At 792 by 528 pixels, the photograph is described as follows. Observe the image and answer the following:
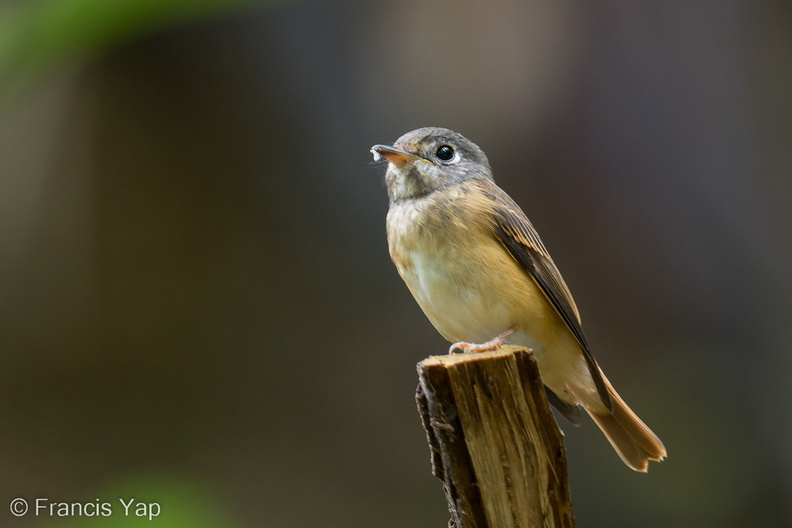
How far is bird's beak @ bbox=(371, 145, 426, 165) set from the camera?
2936 millimetres

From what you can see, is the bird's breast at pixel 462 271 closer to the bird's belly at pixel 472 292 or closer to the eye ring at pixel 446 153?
the bird's belly at pixel 472 292

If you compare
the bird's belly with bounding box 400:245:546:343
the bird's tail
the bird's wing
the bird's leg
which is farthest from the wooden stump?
the bird's tail

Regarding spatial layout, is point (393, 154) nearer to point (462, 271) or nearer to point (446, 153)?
point (446, 153)

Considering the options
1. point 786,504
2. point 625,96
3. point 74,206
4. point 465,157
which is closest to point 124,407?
point 74,206

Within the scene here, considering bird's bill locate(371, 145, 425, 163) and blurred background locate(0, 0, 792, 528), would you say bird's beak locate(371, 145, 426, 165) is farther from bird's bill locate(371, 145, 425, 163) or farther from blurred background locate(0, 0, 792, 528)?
blurred background locate(0, 0, 792, 528)

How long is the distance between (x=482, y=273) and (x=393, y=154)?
62 centimetres

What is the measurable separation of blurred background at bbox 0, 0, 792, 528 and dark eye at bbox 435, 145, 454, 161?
1.89 m

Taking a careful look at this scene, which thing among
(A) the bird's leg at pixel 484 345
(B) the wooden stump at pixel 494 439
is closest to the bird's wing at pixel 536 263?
(A) the bird's leg at pixel 484 345

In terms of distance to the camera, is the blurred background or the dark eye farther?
the blurred background

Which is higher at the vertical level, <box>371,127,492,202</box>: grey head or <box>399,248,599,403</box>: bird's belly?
<box>371,127,492,202</box>: grey head

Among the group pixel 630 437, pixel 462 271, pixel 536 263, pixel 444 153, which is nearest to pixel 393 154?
pixel 444 153

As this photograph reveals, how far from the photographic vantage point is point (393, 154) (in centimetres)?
298

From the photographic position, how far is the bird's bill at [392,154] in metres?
2.94

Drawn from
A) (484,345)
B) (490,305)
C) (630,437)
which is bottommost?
(630,437)
